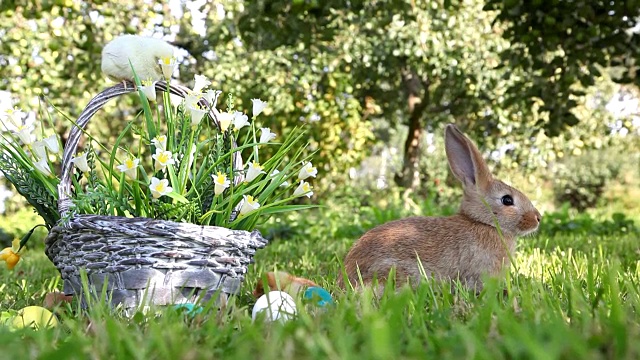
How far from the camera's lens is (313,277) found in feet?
9.52

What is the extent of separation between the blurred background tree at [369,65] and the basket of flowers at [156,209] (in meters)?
1.87

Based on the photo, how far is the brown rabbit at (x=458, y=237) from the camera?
247cm

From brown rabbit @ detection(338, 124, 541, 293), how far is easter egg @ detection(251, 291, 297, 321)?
0.48 meters

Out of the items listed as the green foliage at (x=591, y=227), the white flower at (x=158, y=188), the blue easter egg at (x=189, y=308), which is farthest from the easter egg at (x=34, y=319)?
the green foliage at (x=591, y=227)

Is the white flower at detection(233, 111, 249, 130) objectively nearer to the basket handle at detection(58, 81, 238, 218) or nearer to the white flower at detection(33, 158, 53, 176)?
the basket handle at detection(58, 81, 238, 218)

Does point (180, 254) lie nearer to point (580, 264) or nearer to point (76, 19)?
point (580, 264)

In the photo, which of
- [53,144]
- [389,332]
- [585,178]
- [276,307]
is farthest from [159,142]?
[585,178]

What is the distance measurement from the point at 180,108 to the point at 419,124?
11556 mm

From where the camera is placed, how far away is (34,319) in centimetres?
182

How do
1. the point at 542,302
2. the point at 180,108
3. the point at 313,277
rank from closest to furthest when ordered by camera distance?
the point at 542,302 < the point at 180,108 < the point at 313,277

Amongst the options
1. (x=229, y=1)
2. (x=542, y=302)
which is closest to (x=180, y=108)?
(x=542, y=302)

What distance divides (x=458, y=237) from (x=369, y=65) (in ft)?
29.8

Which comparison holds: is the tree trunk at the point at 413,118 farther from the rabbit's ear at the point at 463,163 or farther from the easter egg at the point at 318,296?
the easter egg at the point at 318,296

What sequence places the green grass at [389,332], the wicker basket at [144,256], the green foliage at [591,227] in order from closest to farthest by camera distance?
the green grass at [389,332]
the wicker basket at [144,256]
the green foliage at [591,227]
